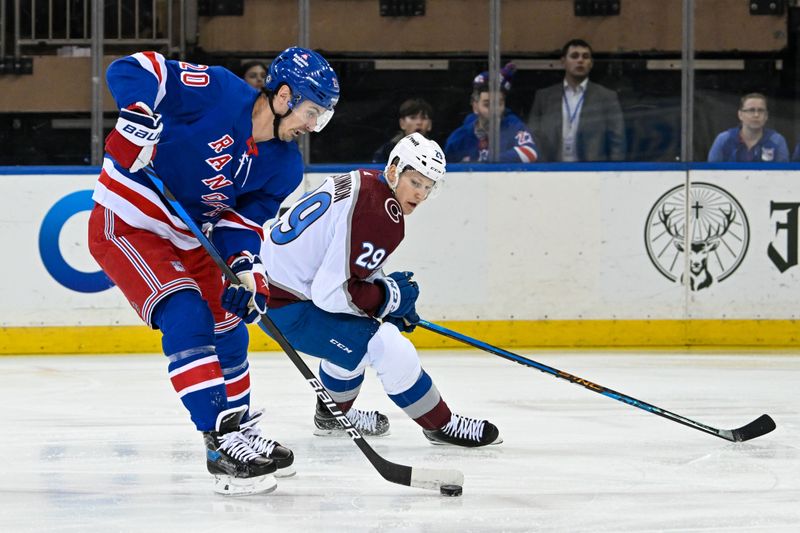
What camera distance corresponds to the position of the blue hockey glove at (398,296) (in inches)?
122

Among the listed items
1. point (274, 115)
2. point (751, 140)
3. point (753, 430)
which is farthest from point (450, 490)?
point (751, 140)

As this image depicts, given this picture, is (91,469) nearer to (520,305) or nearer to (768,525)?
Answer: (768,525)

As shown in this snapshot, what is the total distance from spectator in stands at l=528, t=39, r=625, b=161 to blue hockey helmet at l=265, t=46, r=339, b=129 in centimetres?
294

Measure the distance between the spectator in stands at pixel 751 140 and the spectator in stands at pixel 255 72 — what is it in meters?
1.98

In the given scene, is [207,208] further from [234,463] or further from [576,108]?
[576,108]

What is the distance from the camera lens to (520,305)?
18.0 feet

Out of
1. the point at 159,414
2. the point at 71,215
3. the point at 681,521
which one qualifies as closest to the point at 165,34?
the point at 71,215

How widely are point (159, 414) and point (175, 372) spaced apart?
1224mm

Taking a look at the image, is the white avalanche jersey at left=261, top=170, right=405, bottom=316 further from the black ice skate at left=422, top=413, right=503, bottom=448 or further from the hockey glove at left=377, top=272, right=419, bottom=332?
the black ice skate at left=422, top=413, right=503, bottom=448

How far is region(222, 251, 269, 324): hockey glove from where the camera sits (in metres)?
2.66

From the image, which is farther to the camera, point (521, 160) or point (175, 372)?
point (521, 160)

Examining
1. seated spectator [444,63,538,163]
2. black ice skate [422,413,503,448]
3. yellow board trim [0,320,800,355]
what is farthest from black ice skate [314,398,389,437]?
seated spectator [444,63,538,163]

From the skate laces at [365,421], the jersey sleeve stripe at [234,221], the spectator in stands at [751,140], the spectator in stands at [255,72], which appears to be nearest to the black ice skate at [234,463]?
the jersey sleeve stripe at [234,221]

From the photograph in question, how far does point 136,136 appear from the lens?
2.62 metres
